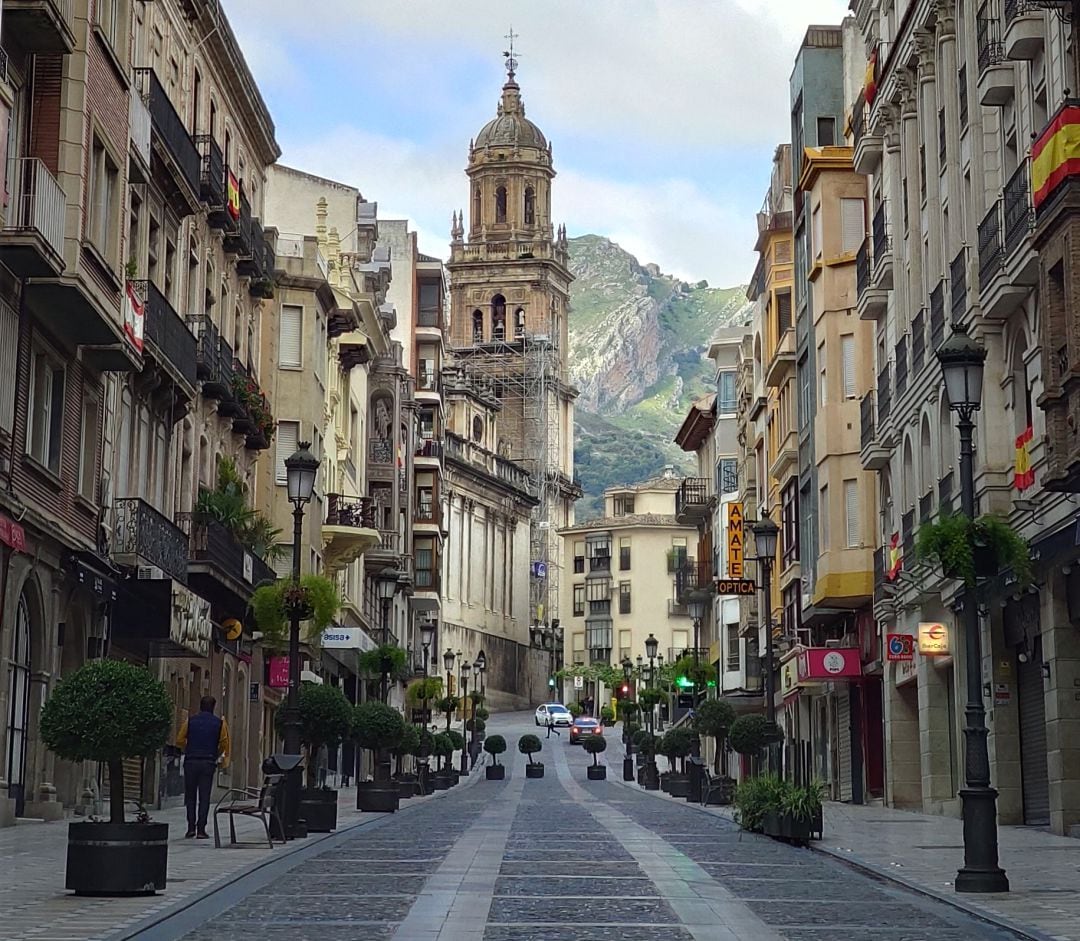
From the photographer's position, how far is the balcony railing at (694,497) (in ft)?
303

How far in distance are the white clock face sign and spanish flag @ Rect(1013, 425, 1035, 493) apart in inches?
691

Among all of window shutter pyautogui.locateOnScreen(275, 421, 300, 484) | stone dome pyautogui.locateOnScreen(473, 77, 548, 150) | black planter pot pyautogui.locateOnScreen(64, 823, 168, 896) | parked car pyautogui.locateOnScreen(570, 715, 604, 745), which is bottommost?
black planter pot pyautogui.locateOnScreen(64, 823, 168, 896)

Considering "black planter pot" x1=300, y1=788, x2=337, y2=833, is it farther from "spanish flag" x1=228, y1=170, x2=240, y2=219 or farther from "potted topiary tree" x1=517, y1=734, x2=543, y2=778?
"potted topiary tree" x1=517, y1=734, x2=543, y2=778

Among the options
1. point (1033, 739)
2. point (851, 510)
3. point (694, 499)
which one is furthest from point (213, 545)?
point (694, 499)

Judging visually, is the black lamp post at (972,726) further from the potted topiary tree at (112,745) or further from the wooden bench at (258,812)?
the wooden bench at (258,812)

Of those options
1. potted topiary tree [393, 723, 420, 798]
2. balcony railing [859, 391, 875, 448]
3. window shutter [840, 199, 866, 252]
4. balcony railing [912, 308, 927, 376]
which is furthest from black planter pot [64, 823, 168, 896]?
window shutter [840, 199, 866, 252]

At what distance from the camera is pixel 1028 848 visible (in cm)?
2469

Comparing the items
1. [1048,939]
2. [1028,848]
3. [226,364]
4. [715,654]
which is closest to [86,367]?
[226,364]

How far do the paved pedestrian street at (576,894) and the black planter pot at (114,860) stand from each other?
0.75 meters

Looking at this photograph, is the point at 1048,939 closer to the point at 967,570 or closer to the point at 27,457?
the point at 967,570

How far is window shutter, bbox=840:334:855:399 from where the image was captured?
49.2 meters

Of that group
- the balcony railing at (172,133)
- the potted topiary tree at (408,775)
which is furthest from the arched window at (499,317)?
the balcony railing at (172,133)

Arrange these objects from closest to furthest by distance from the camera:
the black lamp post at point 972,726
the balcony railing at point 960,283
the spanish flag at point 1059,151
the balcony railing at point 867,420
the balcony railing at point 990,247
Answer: the black lamp post at point 972,726 → the spanish flag at point 1059,151 → the balcony railing at point 990,247 → the balcony railing at point 960,283 → the balcony railing at point 867,420

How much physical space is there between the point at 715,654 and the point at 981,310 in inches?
2172
